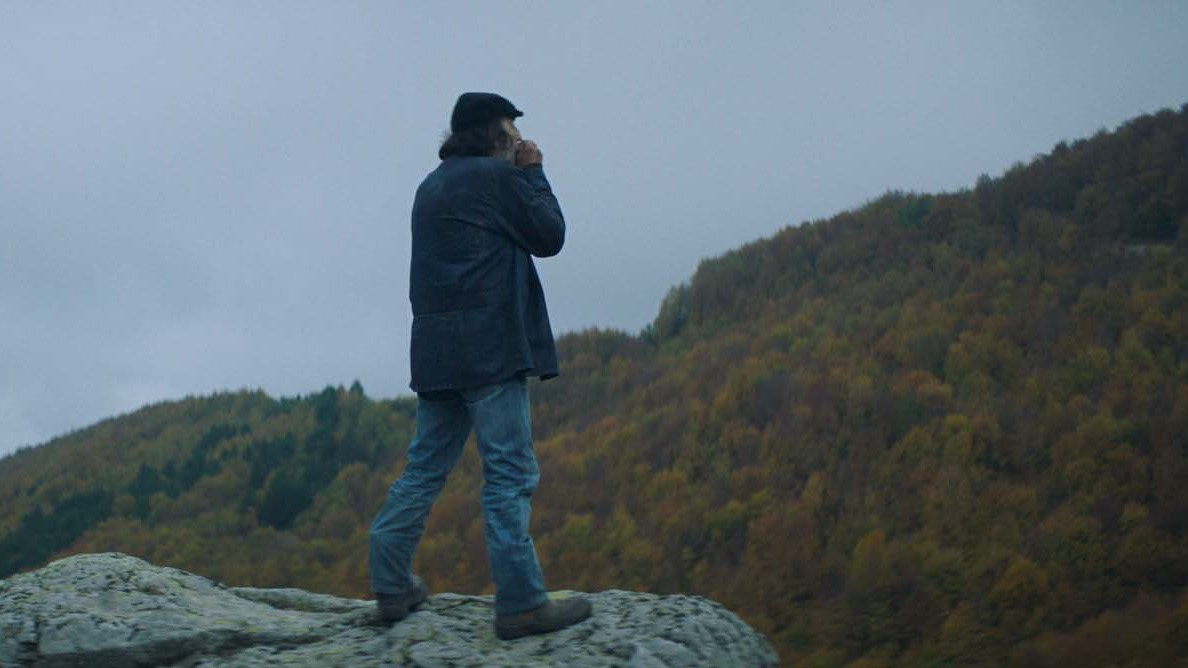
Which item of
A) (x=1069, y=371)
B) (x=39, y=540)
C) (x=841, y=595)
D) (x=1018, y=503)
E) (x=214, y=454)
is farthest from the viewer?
(x=214, y=454)

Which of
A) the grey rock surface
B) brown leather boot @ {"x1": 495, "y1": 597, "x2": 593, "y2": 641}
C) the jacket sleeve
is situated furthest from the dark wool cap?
the grey rock surface

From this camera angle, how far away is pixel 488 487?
4.13m

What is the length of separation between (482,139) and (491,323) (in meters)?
0.76

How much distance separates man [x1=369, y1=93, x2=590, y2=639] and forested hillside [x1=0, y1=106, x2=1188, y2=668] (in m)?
2.92

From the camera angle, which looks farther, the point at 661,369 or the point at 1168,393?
the point at 661,369

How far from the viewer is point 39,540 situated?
14.6m

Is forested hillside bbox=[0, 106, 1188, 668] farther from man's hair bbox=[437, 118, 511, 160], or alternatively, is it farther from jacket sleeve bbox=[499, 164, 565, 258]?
man's hair bbox=[437, 118, 511, 160]

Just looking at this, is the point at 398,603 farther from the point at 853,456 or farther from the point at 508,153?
the point at 853,456

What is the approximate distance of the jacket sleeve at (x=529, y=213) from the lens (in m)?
4.14

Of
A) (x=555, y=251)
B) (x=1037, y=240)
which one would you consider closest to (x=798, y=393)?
(x=1037, y=240)

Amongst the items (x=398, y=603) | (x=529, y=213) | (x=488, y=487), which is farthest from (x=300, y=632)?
(x=529, y=213)

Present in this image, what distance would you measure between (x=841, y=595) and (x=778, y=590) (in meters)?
0.56

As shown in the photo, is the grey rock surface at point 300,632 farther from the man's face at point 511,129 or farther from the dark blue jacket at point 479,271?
the man's face at point 511,129

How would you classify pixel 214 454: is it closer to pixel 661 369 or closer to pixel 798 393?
pixel 661 369
